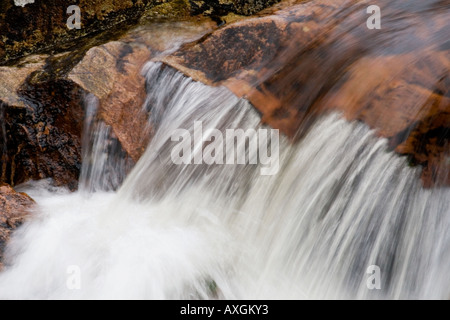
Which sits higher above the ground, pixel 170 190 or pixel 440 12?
pixel 440 12

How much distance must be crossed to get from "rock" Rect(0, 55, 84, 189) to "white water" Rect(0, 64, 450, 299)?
289mm

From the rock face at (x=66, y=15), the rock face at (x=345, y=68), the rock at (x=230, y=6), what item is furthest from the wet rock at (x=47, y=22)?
the rock face at (x=345, y=68)

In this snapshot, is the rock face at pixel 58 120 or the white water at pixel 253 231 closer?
the white water at pixel 253 231

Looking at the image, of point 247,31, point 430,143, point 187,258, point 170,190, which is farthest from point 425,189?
point 247,31

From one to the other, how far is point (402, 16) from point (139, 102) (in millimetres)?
2940

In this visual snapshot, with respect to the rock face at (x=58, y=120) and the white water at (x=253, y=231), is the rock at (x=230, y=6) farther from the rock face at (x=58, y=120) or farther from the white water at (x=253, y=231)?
the white water at (x=253, y=231)

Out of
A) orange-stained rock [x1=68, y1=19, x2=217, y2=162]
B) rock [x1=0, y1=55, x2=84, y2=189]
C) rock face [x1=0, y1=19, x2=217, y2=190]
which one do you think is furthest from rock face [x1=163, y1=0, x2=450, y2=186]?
rock [x1=0, y1=55, x2=84, y2=189]

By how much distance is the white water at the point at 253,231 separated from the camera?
3.09 m

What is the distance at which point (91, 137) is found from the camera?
4277 millimetres

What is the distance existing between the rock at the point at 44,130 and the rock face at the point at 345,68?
117 centimetres

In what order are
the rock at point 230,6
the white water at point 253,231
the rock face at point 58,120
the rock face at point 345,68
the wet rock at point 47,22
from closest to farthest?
1. the white water at point 253,231
2. the rock face at point 345,68
3. the rock face at point 58,120
4. the wet rock at point 47,22
5. the rock at point 230,6

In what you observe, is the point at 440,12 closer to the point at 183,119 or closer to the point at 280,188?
the point at 280,188

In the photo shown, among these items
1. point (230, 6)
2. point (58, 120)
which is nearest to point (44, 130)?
point (58, 120)

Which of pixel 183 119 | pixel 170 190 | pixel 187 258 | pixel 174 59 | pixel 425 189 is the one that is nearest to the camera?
pixel 425 189
